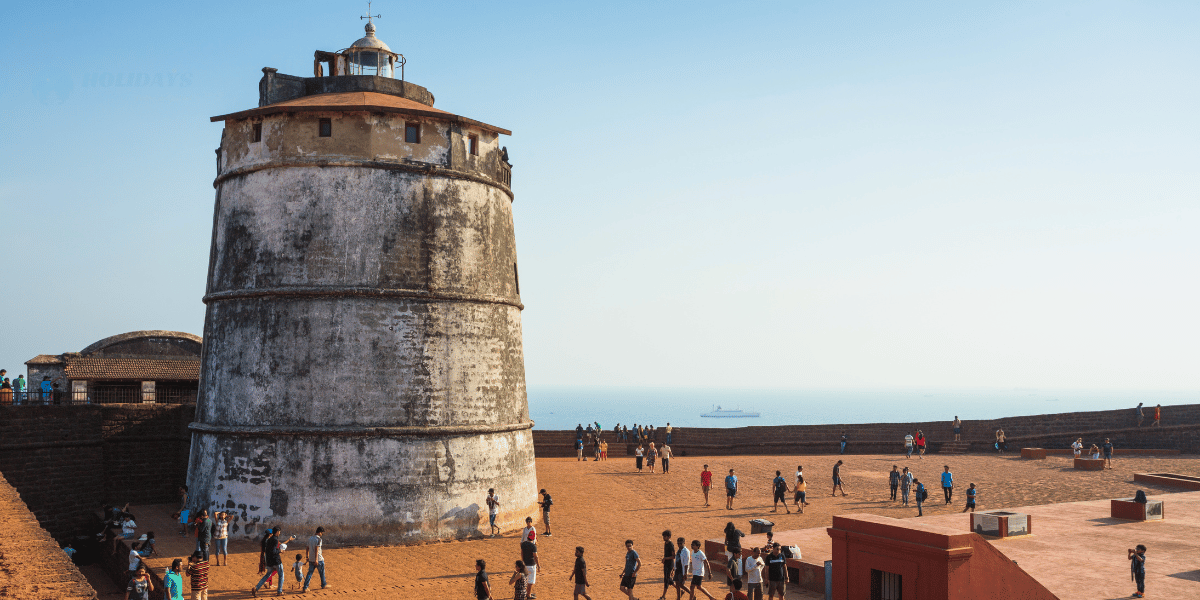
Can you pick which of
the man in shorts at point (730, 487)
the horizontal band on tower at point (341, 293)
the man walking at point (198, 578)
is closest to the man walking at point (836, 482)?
the man in shorts at point (730, 487)

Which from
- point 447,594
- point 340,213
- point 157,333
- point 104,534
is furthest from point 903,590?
point 157,333

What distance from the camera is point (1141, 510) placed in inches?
787

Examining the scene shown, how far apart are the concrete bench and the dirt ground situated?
3349 millimetres

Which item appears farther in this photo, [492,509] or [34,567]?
[492,509]

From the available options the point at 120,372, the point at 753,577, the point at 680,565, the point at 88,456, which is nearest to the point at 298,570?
the point at 680,565

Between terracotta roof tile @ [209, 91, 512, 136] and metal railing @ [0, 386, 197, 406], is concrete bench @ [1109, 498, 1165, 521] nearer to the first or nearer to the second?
terracotta roof tile @ [209, 91, 512, 136]

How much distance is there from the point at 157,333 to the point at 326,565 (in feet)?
47.9

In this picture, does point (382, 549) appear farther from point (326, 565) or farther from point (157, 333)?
point (157, 333)

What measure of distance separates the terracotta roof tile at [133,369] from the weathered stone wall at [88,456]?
8.29 ft

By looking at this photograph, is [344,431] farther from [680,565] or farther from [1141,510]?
[1141,510]

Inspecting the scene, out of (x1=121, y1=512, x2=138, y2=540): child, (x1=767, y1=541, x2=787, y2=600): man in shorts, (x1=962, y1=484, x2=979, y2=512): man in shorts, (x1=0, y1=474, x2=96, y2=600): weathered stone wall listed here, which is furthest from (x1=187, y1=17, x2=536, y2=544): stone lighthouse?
(x1=962, y1=484, x2=979, y2=512): man in shorts

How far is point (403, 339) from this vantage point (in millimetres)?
19562

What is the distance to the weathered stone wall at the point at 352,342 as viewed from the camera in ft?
62.5

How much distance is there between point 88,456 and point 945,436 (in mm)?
29472
